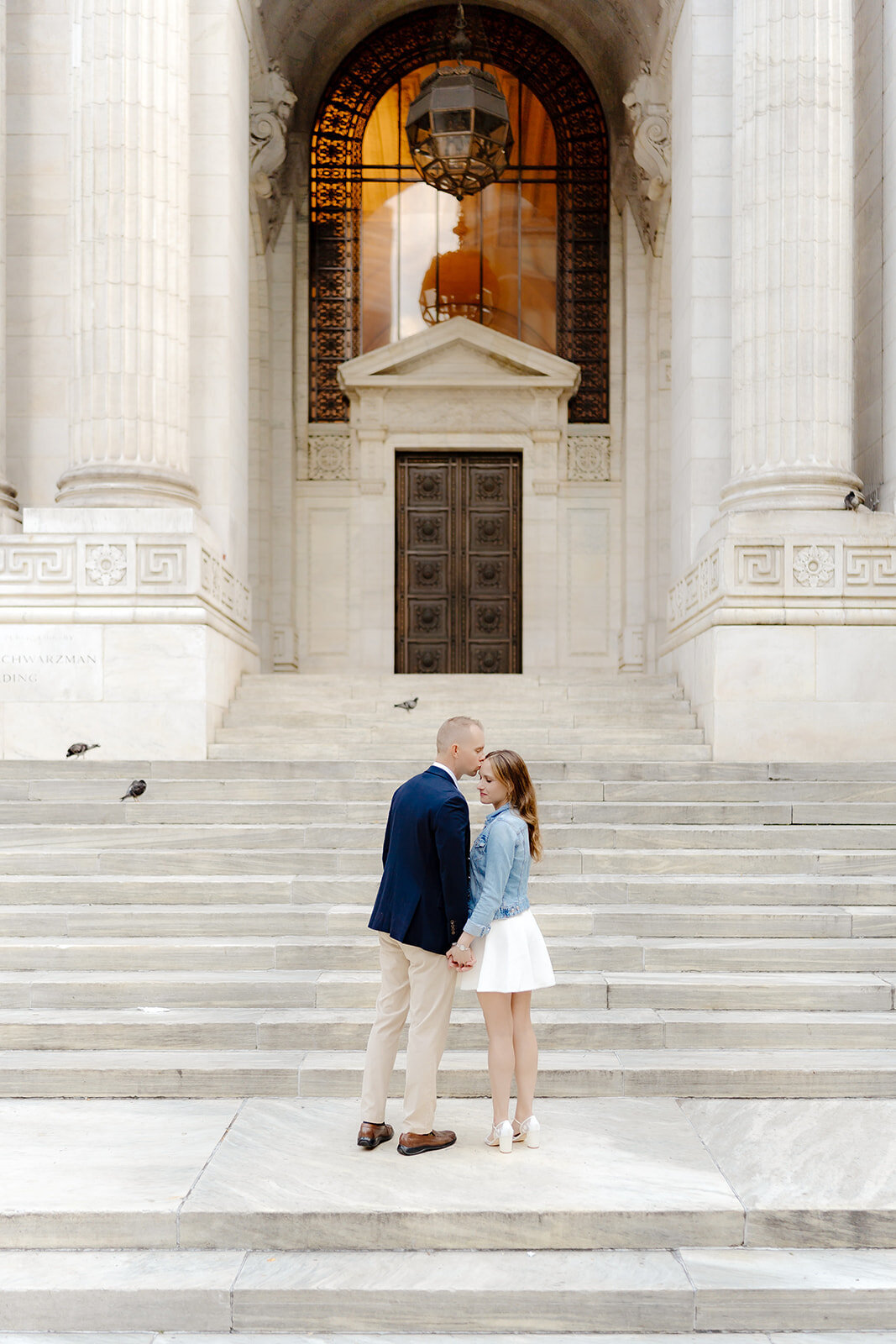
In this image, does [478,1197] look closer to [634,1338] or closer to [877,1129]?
[634,1338]

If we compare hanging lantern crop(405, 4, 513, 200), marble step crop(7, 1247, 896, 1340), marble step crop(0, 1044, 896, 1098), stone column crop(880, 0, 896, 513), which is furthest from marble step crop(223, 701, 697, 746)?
hanging lantern crop(405, 4, 513, 200)

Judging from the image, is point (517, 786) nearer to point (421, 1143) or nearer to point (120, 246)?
point (421, 1143)

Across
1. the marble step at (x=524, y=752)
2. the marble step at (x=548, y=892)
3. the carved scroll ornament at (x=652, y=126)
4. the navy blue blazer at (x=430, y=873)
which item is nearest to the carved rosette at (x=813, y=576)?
the marble step at (x=524, y=752)

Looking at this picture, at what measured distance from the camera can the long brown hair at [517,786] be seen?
5.42 m

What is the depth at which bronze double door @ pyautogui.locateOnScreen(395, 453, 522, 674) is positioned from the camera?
65.7 ft

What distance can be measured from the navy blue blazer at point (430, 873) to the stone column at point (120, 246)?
24.8 ft

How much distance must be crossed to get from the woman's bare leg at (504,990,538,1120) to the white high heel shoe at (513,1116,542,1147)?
0.02m

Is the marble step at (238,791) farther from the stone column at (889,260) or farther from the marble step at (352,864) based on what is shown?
the stone column at (889,260)

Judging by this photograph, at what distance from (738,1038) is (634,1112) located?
41.9 inches

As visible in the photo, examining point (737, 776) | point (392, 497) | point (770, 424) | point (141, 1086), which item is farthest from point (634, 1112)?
point (392, 497)

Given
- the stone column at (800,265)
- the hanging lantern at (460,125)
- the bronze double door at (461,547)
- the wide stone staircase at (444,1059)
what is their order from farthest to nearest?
the bronze double door at (461,547) → the hanging lantern at (460,125) → the stone column at (800,265) → the wide stone staircase at (444,1059)

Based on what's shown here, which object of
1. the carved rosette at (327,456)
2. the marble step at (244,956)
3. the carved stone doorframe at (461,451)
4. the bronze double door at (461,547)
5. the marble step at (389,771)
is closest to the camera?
the marble step at (244,956)

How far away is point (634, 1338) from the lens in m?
4.29

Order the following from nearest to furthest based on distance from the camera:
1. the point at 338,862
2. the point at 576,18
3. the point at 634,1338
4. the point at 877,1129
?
the point at 634,1338 → the point at 877,1129 → the point at 338,862 → the point at 576,18
